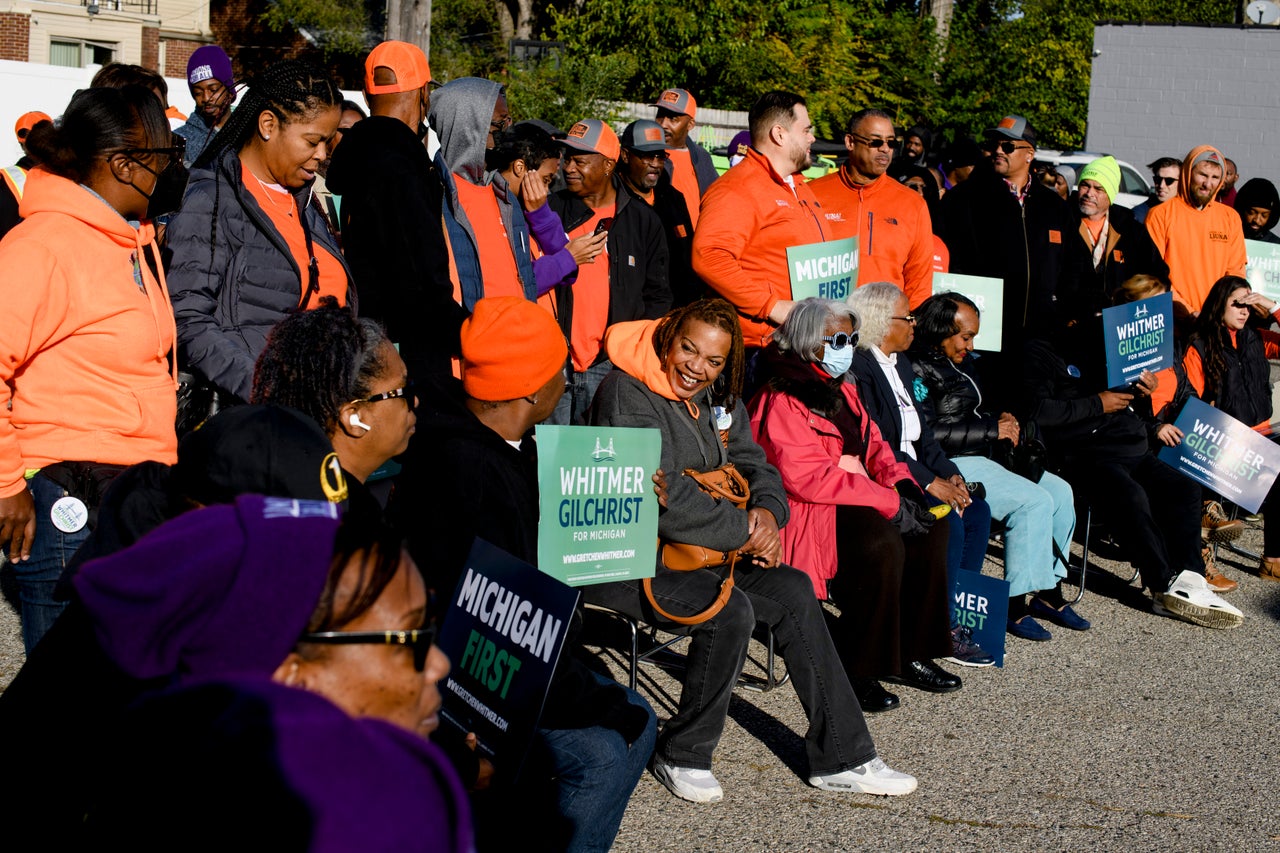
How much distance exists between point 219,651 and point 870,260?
575 centimetres

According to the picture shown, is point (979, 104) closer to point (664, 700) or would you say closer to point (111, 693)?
point (664, 700)

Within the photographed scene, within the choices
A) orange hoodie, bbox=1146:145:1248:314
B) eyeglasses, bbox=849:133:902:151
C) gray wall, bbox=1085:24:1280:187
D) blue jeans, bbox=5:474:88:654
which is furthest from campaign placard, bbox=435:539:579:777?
gray wall, bbox=1085:24:1280:187

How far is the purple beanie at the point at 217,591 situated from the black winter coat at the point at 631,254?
17.8 feet

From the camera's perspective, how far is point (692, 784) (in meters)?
4.43

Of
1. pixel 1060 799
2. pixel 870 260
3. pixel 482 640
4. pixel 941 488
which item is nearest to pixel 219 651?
pixel 482 640

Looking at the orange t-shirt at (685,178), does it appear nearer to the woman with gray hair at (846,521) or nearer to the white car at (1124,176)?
the woman with gray hair at (846,521)

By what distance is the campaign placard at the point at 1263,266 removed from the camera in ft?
31.2

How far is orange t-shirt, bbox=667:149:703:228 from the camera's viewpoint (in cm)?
872

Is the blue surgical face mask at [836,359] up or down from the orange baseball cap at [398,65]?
down

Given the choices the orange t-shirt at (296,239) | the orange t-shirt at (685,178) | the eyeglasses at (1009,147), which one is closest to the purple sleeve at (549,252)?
the orange t-shirt at (296,239)

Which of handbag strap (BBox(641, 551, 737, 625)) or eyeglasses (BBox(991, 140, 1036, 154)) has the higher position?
eyeglasses (BBox(991, 140, 1036, 154))

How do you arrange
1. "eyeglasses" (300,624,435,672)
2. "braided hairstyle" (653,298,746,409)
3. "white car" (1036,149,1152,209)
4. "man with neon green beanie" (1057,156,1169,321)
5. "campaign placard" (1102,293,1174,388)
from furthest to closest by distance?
"white car" (1036,149,1152,209)
"man with neon green beanie" (1057,156,1169,321)
"campaign placard" (1102,293,1174,388)
"braided hairstyle" (653,298,746,409)
"eyeglasses" (300,624,435,672)

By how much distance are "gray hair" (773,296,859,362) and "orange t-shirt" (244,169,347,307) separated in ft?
6.31

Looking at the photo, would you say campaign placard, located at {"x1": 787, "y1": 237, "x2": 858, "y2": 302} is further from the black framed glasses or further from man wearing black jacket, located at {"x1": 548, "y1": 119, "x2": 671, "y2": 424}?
the black framed glasses
